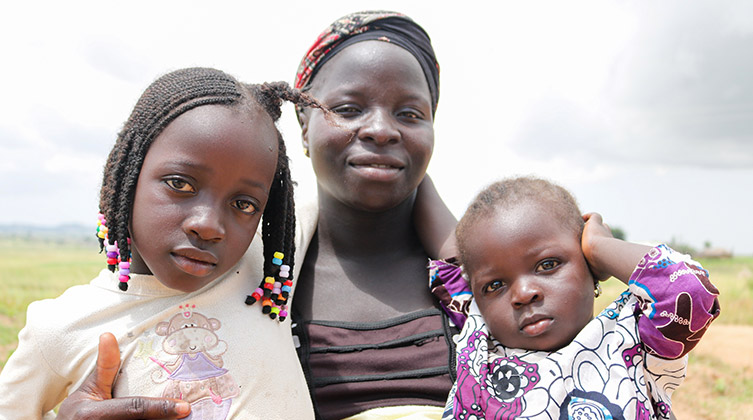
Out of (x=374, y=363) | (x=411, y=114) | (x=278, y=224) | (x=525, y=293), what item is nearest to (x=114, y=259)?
(x=278, y=224)

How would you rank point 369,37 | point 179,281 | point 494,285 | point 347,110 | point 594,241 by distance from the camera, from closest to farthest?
point 179,281
point 594,241
point 494,285
point 347,110
point 369,37

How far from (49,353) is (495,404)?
157 centimetres

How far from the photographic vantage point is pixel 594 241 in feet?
7.34

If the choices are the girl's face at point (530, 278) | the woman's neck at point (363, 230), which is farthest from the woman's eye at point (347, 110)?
the girl's face at point (530, 278)

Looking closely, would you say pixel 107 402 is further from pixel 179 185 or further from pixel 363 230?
pixel 363 230

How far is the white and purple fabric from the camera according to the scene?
6.52 ft

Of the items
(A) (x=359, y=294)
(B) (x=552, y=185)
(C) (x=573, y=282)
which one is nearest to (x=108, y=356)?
(A) (x=359, y=294)

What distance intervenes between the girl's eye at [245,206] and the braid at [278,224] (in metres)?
0.31

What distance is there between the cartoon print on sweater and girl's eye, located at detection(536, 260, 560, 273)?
1220 mm

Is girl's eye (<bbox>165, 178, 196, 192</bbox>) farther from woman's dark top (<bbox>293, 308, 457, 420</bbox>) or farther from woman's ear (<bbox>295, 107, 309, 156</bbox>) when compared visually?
woman's ear (<bbox>295, 107, 309, 156</bbox>)

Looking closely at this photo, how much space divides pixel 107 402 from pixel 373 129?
1.43 m

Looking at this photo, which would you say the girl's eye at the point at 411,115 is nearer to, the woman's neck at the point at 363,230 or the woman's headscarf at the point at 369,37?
the woman's headscarf at the point at 369,37

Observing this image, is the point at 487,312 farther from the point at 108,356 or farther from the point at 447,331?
the point at 108,356

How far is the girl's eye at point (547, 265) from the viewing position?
2.27m
